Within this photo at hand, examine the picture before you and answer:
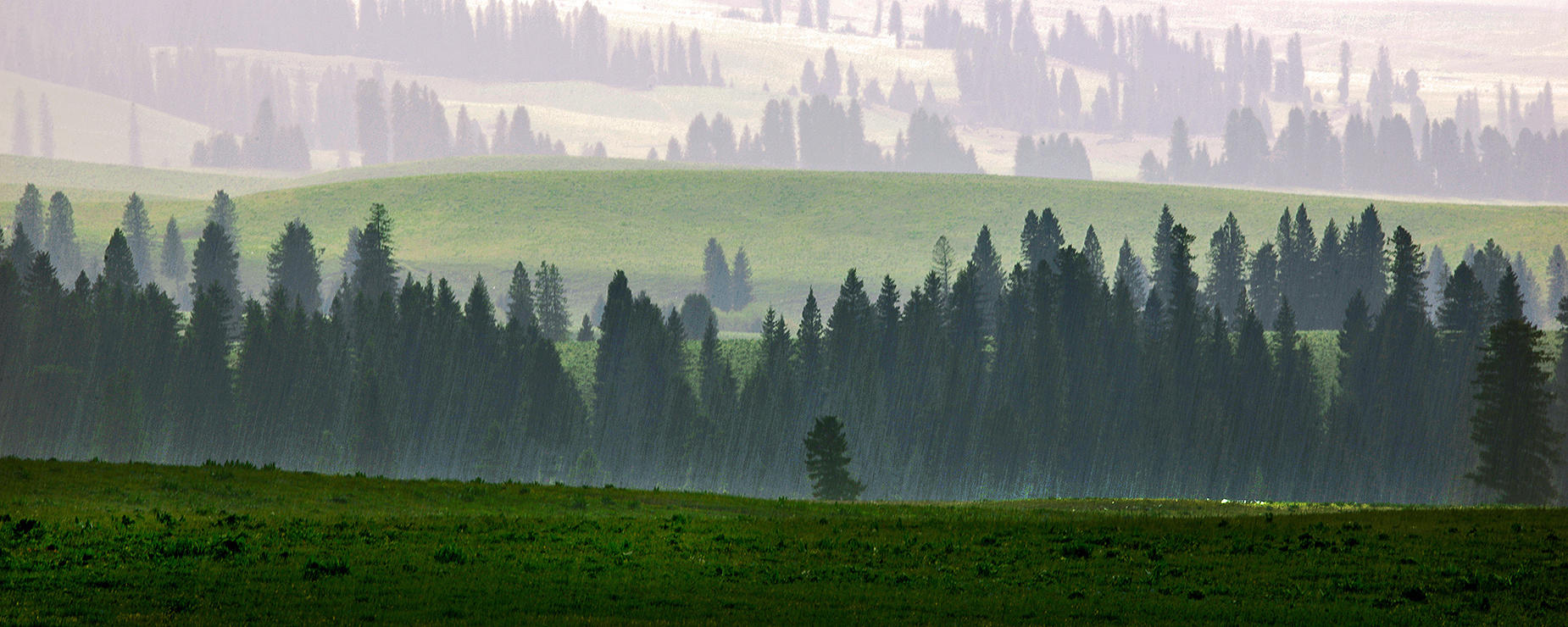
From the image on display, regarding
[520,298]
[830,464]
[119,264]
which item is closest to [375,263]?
[520,298]

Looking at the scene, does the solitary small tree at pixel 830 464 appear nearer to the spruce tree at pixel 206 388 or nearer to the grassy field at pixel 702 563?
the grassy field at pixel 702 563

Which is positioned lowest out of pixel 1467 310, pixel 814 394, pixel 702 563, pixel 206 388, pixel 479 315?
pixel 702 563

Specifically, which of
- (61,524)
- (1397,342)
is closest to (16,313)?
(61,524)

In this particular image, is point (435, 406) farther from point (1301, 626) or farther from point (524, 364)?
point (1301, 626)

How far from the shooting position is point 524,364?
526ft

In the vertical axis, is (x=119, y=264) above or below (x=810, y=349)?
above

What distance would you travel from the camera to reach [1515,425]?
10662 cm

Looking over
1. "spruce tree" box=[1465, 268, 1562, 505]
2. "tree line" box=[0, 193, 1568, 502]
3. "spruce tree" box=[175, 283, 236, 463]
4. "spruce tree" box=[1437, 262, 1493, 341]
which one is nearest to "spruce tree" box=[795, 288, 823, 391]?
"tree line" box=[0, 193, 1568, 502]

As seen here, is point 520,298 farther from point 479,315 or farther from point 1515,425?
point 1515,425

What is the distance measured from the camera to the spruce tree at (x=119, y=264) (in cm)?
18925

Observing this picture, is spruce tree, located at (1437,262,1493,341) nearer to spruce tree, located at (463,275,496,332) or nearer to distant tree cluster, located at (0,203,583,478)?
distant tree cluster, located at (0,203,583,478)

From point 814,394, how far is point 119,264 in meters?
105

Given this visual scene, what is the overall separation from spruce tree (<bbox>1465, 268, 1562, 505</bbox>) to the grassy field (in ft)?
193

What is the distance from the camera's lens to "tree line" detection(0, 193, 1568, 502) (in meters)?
146
